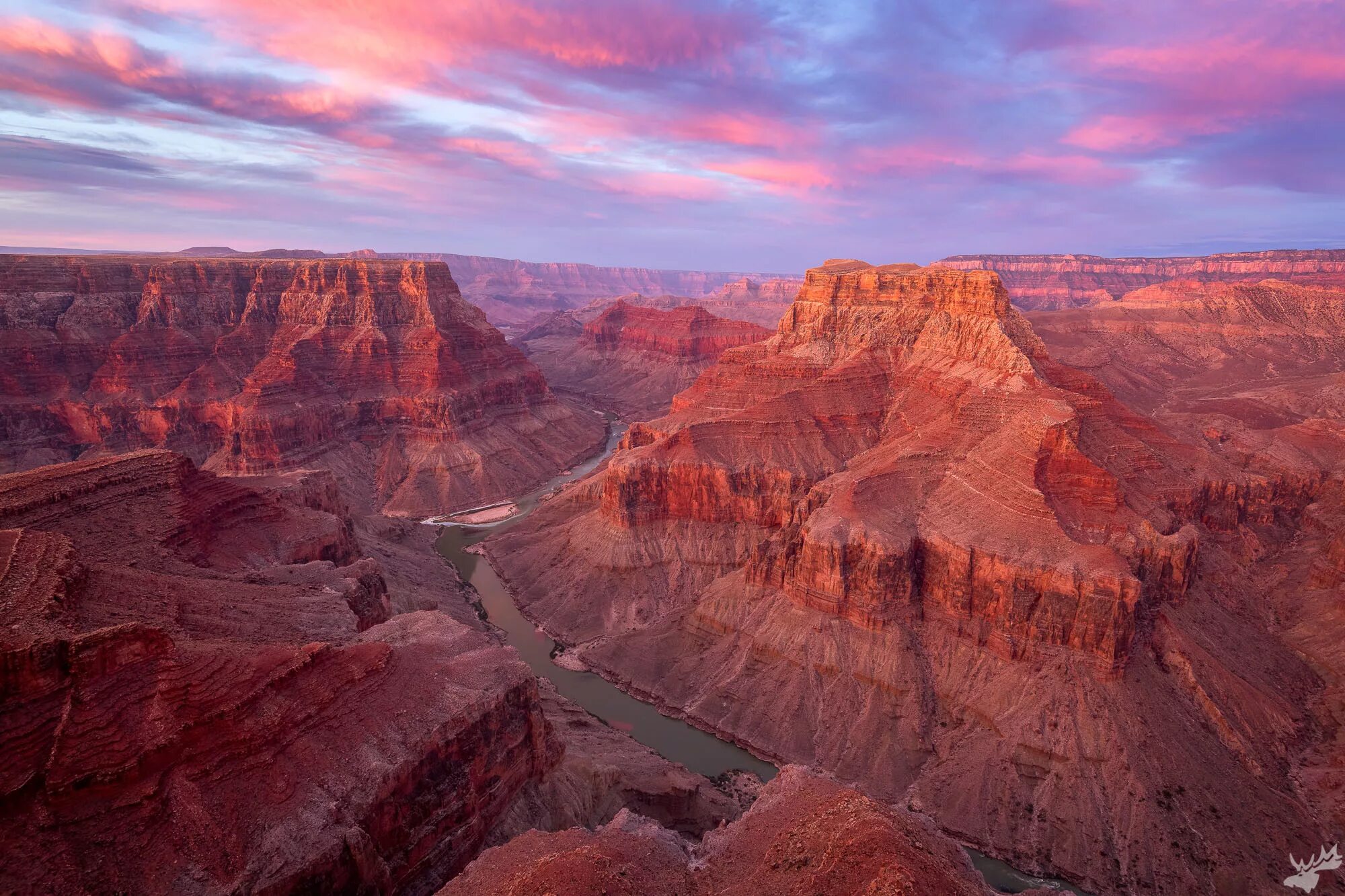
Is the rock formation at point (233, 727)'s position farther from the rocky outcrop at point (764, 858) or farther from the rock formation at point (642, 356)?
the rock formation at point (642, 356)

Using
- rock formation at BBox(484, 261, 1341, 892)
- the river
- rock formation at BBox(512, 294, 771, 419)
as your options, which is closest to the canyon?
rock formation at BBox(484, 261, 1341, 892)

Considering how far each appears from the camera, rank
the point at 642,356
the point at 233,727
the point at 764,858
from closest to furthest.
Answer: the point at 764,858 < the point at 233,727 < the point at 642,356

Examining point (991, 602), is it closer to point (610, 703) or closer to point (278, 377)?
point (610, 703)

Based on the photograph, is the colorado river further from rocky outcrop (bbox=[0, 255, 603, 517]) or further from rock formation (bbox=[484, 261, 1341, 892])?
rocky outcrop (bbox=[0, 255, 603, 517])

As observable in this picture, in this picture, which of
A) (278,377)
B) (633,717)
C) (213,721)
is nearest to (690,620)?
(633,717)

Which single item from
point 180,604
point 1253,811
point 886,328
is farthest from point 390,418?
point 1253,811

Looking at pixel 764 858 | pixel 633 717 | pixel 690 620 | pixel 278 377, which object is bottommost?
pixel 633 717

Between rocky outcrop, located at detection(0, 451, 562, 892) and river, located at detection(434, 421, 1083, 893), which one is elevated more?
rocky outcrop, located at detection(0, 451, 562, 892)
